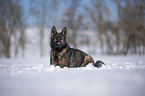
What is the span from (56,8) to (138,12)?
1504 cm

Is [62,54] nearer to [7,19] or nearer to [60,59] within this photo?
[60,59]

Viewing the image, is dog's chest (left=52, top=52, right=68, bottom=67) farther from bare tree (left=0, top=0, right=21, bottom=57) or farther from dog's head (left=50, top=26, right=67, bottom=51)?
bare tree (left=0, top=0, right=21, bottom=57)

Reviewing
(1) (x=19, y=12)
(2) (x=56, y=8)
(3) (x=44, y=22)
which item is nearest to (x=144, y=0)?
(2) (x=56, y=8)

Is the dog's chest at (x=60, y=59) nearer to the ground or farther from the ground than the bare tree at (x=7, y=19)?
nearer to the ground

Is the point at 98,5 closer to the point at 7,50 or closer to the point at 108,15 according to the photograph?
the point at 108,15

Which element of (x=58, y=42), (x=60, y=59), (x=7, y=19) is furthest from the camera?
(x=7, y=19)

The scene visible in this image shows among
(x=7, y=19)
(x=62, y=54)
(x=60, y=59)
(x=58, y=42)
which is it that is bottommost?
(x=60, y=59)

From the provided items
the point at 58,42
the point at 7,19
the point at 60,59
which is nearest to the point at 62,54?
the point at 60,59

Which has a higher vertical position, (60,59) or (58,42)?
(58,42)

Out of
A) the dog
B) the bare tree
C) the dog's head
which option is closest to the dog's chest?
the dog

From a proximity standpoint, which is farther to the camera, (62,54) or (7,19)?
(7,19)

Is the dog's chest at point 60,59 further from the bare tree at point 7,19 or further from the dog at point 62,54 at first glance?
the bare tree at point 7,19

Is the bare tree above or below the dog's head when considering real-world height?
above

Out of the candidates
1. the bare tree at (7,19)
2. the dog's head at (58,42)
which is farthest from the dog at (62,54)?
the bare tree at (7,19)
